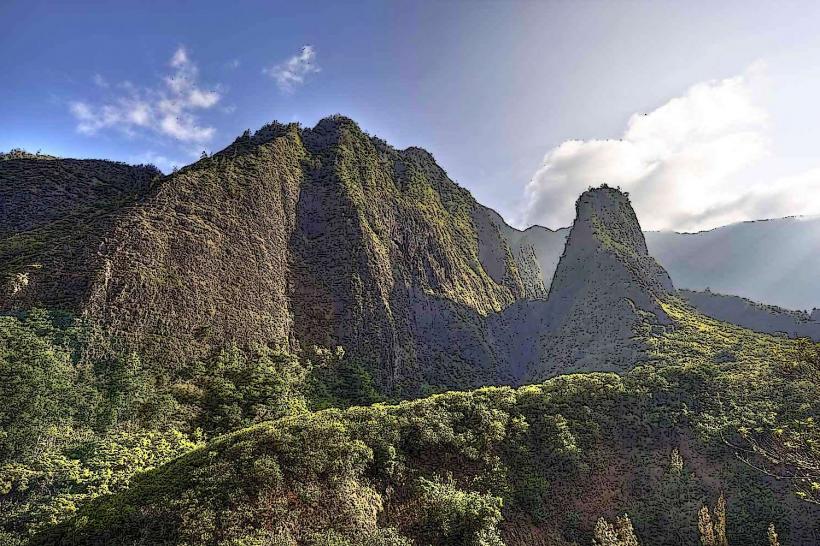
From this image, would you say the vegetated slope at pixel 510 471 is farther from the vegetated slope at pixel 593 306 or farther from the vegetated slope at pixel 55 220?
the vegetated slope at pixel 593 306

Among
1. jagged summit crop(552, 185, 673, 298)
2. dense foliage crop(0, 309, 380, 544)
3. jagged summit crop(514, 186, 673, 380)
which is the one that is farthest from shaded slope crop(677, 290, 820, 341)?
dense foliage crop(0, 309, 380, 544)

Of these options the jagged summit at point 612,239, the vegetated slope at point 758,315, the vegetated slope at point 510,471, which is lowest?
the vegetated slope at point 510,471

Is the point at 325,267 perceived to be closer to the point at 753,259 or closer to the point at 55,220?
the point at 55,220

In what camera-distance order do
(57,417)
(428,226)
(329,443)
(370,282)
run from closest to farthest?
(329,443), (57,417), (370,282), (428,226)

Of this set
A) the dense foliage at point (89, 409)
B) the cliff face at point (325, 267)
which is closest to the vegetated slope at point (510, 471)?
the dense foliage at point (89, 409)

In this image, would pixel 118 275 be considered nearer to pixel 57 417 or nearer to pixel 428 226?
pixel 57 417

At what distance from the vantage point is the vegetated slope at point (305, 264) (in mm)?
27328

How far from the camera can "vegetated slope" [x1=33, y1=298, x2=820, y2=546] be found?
1277 centimetres

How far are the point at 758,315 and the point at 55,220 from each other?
7809 cm

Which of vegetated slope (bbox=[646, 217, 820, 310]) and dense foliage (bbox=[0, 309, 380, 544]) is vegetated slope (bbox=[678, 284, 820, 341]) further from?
dense foliage (bbox=[0, 309, 380, 544])

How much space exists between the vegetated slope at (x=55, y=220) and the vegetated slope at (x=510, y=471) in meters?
13.6

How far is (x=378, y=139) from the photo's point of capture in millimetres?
70625

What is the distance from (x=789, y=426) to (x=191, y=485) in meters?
28.3

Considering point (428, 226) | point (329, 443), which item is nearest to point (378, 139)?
point (428, 226)
